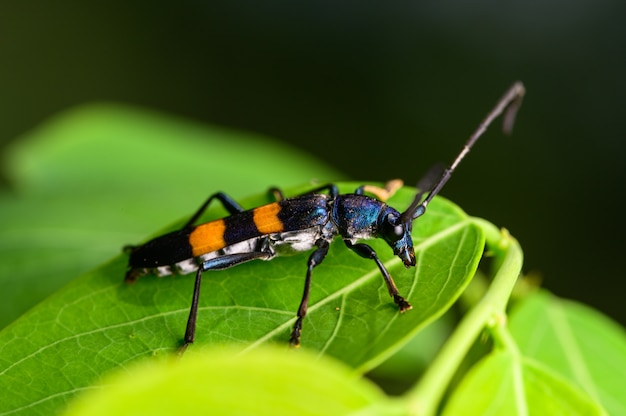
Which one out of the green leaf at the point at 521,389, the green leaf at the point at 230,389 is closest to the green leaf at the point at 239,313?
the green leaf at the point at 521,389

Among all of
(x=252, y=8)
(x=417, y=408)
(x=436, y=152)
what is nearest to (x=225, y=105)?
(x=252, y=8)

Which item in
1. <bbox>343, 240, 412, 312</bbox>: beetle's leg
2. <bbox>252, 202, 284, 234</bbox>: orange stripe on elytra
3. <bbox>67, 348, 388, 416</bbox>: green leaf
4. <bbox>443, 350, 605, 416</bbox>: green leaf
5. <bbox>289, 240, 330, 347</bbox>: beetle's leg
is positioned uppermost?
<bbox>67, 348, 388, 416</bbox>: green leaf

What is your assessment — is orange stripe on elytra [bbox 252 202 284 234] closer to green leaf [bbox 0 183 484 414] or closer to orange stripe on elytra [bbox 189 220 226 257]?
orange stripe on elytra [bbox 189 220 226 257]

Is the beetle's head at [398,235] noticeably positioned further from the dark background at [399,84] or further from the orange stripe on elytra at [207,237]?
the dark background at [399,84]

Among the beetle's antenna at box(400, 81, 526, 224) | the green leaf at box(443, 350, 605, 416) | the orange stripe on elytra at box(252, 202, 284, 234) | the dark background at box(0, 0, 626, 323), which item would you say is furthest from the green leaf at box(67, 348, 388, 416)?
the dark background at box(0, 0, 626, 323)

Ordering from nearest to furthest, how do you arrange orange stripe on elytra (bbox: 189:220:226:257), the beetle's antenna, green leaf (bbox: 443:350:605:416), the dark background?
green leaf (bbox: 443:350:605:416) < the beetle's antenna < orange stripe on elytra (bbox: 189:220:226:257) < the dark background

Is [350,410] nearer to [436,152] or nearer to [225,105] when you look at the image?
[436,152]
